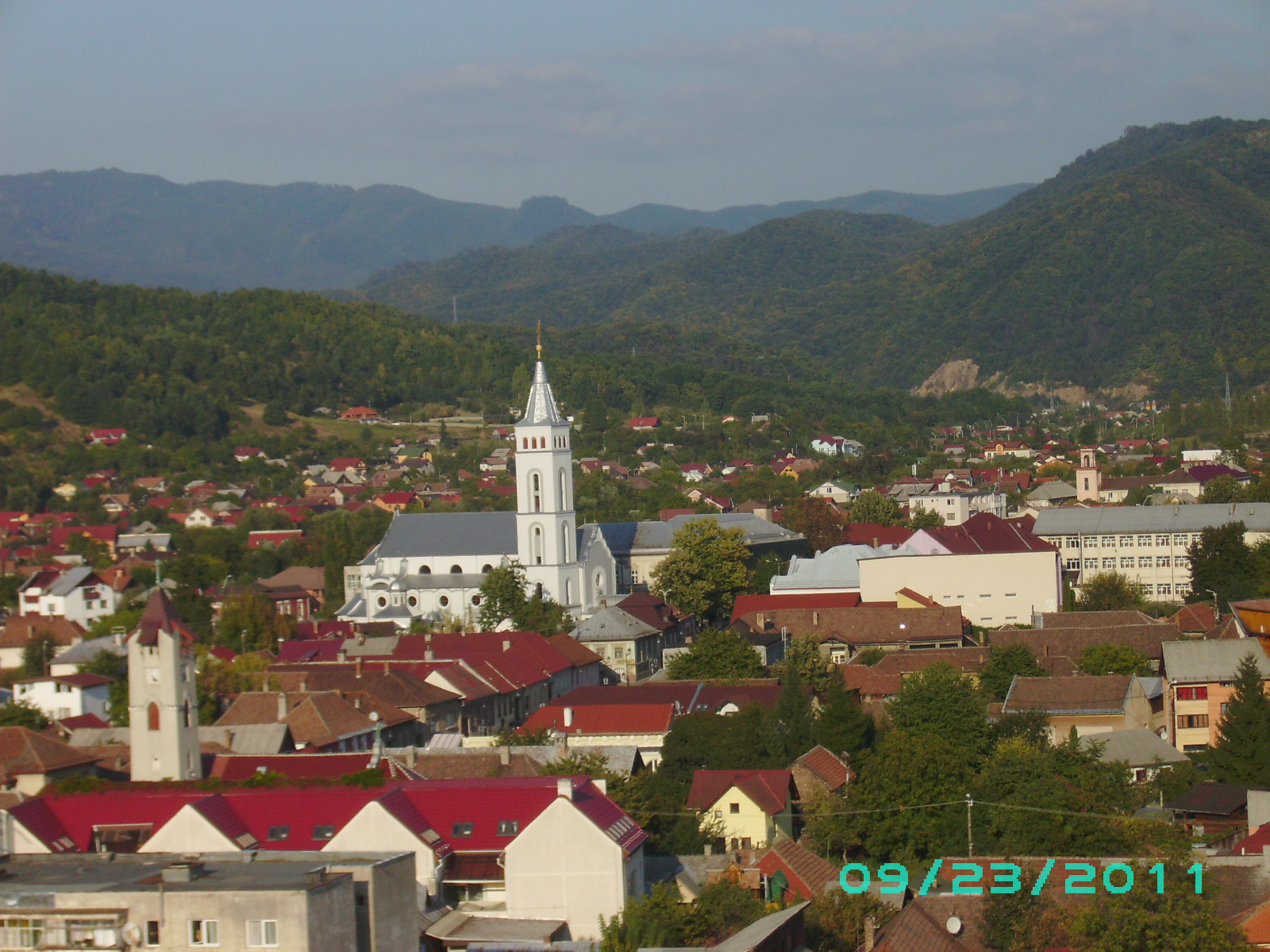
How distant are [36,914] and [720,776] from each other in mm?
13355

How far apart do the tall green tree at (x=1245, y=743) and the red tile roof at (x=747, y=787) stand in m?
7.45

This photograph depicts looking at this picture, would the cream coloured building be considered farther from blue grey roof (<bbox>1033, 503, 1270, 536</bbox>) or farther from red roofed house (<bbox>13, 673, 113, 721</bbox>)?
red roofed house (<bbox>13, 673, 113, 721</bbox>)

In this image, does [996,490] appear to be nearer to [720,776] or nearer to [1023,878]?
[720,776]

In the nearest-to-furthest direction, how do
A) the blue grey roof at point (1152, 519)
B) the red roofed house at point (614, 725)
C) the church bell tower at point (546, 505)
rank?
the red roofed house at point (614, 725), the church bell tower at point (546, 505), the blue grey roof at point (1152, 519)

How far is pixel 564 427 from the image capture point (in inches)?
2135

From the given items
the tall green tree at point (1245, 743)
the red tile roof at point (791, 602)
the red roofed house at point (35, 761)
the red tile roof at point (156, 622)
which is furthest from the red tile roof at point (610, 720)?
the red tile roof at point (791, 602)

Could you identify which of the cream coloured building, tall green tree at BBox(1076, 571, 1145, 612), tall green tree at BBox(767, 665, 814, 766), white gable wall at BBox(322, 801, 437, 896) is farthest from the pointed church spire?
white gable wall at BBox(322, 801, 437, 896)

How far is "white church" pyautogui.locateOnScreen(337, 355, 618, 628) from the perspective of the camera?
5388cm

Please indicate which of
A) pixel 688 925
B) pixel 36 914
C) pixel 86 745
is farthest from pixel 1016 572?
pixel 36 914

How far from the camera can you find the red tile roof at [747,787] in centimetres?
2614

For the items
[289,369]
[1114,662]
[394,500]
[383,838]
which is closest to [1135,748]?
[1114,662]
